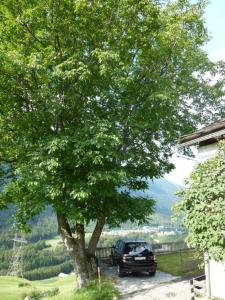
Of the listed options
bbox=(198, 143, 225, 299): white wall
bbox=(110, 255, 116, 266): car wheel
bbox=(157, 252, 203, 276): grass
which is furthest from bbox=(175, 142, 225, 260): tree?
bbox=(110, 255, 116, 266): car wheel

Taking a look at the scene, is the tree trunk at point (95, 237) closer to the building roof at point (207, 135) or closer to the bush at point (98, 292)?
the bush at point (98, 292)

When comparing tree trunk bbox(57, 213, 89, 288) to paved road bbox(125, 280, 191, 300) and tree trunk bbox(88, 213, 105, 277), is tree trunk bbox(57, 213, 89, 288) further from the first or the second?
paved road bbox(125, 280, 191, 300)

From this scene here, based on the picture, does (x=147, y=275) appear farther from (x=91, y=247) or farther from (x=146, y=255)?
(x=91, y=247)

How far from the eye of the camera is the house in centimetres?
1458

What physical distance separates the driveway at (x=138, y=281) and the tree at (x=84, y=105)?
216 centimetres

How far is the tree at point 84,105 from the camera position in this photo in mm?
16719

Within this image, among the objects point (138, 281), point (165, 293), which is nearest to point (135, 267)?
point (138, 281)

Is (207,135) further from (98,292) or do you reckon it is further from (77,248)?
(77,248)

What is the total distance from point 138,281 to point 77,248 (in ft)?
12.6

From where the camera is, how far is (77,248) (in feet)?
68.3

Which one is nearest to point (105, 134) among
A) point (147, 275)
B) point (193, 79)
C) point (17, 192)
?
point (17, 192)

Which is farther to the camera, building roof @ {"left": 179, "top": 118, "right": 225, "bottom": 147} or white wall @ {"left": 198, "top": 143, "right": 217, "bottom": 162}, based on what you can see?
white wall @ {"left": 198, "top": 143, "right": 217, "bottom": 162}

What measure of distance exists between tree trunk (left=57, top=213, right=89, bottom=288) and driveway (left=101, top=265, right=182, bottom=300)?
77.5 inches

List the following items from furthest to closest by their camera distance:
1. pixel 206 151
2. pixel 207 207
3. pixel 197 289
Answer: pixel 206 151 → pixel 197 289 → pixel 207 207
